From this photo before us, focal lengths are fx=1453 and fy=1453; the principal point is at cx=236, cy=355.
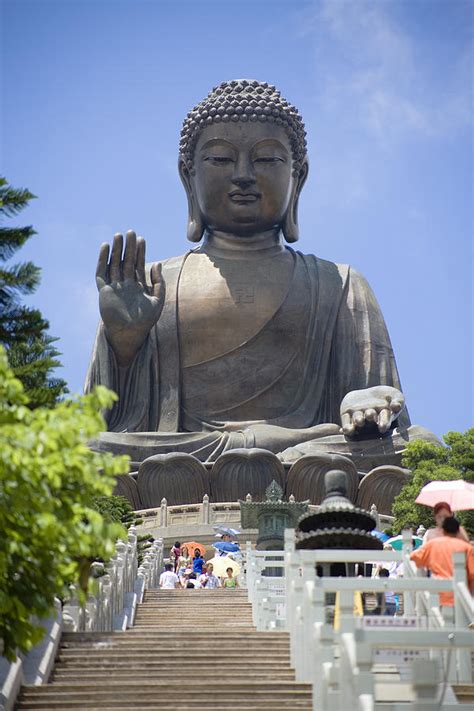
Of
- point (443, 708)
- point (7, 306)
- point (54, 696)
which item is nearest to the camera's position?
point (443, 708)

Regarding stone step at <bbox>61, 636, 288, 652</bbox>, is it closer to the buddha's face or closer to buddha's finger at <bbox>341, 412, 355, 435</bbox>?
buddha's finger at <bbox>341, 412, 355, 435</bbox>

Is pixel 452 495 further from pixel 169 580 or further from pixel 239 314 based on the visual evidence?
pixel 239 314

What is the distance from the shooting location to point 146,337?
2670 centimetres

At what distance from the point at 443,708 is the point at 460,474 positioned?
13.9 metres

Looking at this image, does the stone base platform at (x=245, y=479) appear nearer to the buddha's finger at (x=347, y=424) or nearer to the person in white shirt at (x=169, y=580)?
the buddha's finger at (x=347, y=424)

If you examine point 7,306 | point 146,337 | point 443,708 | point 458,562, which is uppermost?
point 146,337

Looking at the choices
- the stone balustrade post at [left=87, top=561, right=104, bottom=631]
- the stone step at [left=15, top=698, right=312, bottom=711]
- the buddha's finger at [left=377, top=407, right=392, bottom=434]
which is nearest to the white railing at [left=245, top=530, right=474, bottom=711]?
the stone step at [left=15, top=698, right=312, bottom=711]

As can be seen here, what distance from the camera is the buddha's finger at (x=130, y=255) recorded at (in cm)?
2541

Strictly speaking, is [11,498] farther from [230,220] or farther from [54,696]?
[230,220]

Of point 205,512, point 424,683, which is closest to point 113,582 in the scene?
point 424,683

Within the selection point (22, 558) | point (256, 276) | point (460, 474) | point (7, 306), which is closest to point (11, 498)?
point (22, 558)

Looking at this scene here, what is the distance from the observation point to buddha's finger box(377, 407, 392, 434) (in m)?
24.5

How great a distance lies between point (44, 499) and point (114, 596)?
17.9 ft

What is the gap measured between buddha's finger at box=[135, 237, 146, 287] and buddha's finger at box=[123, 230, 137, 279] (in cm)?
7
